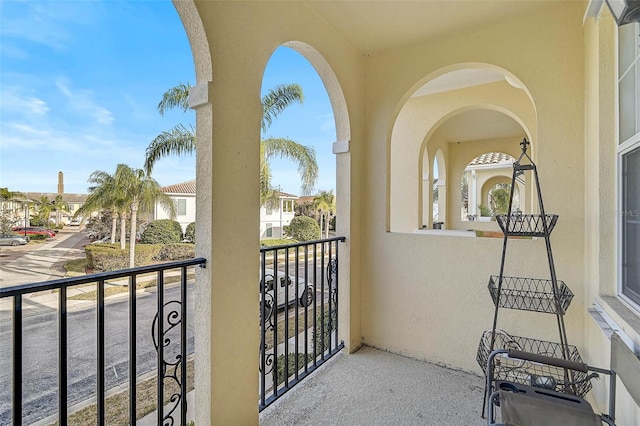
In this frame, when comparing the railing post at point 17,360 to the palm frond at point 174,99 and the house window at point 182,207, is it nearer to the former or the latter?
the palm frond at point 174,99

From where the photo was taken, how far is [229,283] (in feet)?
5.11

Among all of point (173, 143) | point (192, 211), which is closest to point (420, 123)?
point (173, 143)

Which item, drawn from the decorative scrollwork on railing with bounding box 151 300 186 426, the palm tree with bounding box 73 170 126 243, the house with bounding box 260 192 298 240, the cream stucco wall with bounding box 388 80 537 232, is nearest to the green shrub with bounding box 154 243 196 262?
the palm tree with bounding box 73 170 126 243

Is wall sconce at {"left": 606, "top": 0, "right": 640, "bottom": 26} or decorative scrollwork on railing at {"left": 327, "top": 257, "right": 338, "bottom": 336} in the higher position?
wall sconce at {"left": 606, "top": 0, "right": 640, "bottom": 26}

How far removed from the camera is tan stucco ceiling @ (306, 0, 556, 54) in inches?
81.7

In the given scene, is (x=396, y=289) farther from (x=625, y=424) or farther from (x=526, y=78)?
(x=526, y=78)

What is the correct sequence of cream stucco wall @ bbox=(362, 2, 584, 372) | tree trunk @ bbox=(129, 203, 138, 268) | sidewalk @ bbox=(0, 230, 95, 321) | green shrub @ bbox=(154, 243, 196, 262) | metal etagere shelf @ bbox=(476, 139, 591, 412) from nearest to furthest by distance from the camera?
1. metal etagere shelf @ bbox=(476, 139, 591, 412)
2. cream stucco wall @ bbox=(362, 2, 584, 372)
3. sidewalk @ bbox=(0, 230, 95, 321)
4. tree trunk @ bbox=(129, 203, 138, 268)
5. green shrub @ bbox=(154, 243, 196, 262)

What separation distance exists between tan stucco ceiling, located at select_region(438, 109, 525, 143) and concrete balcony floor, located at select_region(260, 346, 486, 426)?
4.04m

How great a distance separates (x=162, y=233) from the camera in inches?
472

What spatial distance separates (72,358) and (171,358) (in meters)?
1.44

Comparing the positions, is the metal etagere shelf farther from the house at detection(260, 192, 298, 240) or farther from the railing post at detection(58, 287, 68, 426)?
the house at detection(260, 192, 298, 240)

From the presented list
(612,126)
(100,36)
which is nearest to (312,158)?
(612,126)

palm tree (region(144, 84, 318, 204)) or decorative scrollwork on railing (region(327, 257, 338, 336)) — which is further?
palm tree (region(144, 84, 318, 204))

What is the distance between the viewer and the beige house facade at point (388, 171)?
1478 millimetres
